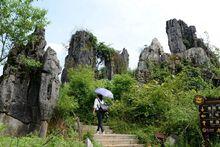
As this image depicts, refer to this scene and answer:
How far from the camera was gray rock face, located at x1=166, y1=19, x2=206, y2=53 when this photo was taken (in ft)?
80.3

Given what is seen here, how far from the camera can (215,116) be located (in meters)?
9.27

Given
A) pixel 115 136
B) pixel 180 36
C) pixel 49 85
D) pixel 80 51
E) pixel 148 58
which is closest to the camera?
pixel 49 85

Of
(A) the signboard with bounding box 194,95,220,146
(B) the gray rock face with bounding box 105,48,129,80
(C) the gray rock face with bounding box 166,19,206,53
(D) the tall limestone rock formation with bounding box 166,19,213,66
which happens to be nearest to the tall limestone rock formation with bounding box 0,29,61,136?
(A) the signboard with bounding box 194,95,220,146

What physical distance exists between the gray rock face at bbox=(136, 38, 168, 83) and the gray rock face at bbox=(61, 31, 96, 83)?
331 cm

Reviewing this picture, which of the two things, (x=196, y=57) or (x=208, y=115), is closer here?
(x=208, y=115)

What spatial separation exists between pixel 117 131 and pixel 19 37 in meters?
5.01

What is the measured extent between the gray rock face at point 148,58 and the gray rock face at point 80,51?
331 centimetres

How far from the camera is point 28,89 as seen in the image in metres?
12.2

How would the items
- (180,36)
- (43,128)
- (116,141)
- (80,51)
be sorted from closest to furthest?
(43,128)
(116,141)
(80,51)
(180,36)

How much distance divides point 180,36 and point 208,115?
16459mm

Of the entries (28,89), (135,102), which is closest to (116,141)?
(135,102)

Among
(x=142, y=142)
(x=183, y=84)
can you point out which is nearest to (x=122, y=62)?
(x=183, y=84)

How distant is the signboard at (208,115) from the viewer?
9.22 m

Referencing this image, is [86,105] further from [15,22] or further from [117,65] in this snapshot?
[117,65]
